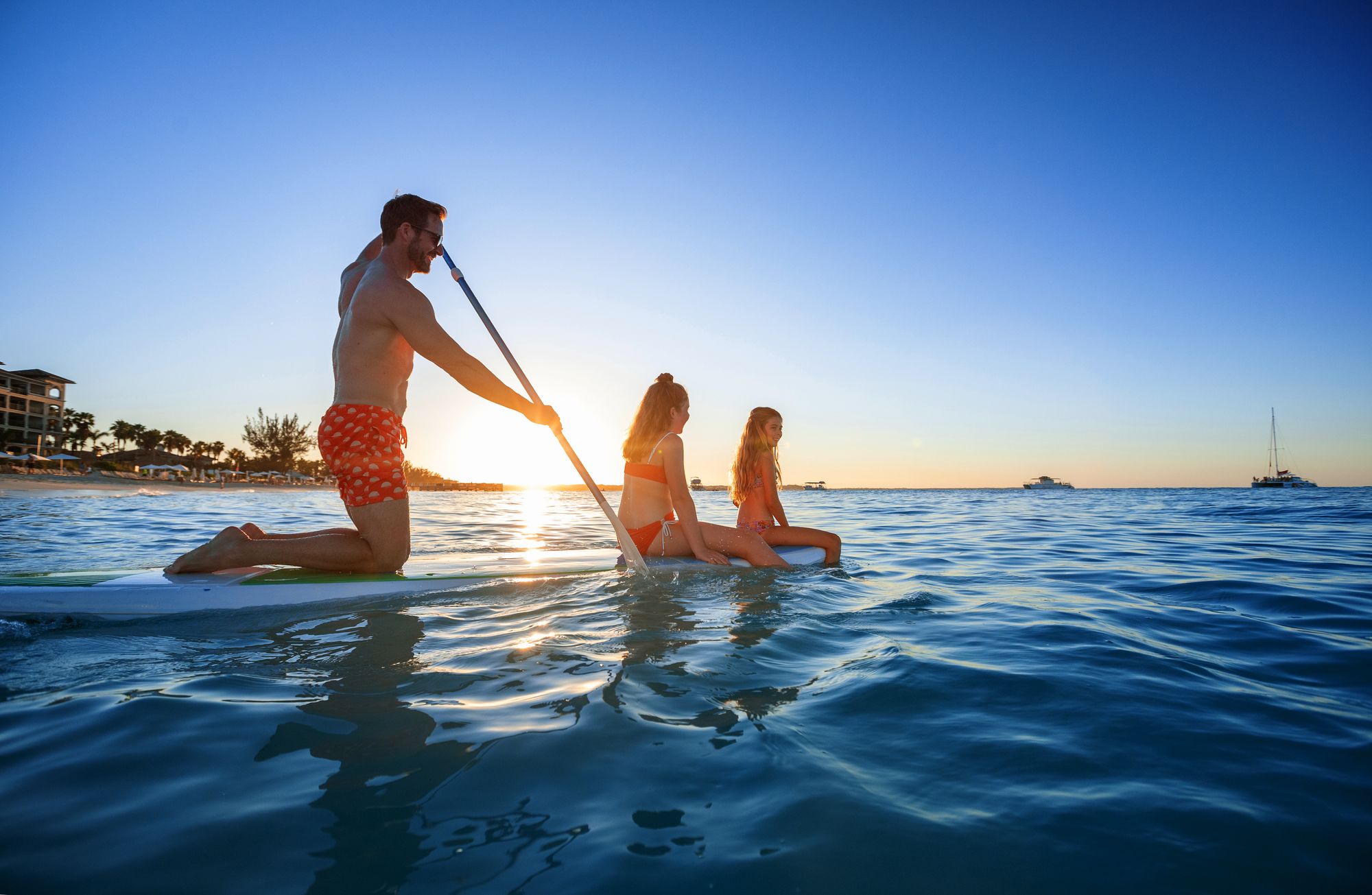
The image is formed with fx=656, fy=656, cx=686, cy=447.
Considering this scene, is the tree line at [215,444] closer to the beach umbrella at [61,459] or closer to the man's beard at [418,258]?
the beach umbrella at [61,459]

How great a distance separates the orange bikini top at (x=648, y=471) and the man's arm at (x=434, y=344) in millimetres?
1671

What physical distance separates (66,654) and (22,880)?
2217 millimetres

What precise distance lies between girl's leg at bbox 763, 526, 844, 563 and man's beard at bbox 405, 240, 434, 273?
361 centimetres

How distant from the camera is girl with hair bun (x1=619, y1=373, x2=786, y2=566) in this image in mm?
5168

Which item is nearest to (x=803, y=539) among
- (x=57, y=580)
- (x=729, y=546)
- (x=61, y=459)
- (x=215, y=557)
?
(x=729, y=546)

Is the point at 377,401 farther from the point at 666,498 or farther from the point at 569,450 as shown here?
the point at 666,498

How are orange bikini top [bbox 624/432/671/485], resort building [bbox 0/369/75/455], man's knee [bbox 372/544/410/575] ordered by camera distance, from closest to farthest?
man's knee [bbox 372/544/410/575], orange bikini top [bbox 624/432/671/485], resort building [bbox 0/369/75/455]

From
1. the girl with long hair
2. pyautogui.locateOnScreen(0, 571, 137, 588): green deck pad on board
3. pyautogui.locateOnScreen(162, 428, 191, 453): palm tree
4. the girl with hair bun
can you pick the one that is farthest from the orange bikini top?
pyautogui.locateOnScreen(162, 428, 191, 453): palm tree

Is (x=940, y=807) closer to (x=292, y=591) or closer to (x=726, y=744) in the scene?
(x=726, y=744)

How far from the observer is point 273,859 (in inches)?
57.2

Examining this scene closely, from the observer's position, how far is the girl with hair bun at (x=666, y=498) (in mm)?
5168

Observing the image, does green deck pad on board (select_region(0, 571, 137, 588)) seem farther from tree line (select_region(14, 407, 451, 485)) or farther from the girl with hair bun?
tree line (select_region(14, 407, 451, 485))

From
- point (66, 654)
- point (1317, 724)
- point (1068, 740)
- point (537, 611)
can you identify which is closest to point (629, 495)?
point (537, 611)

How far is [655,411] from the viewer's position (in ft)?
17.0
